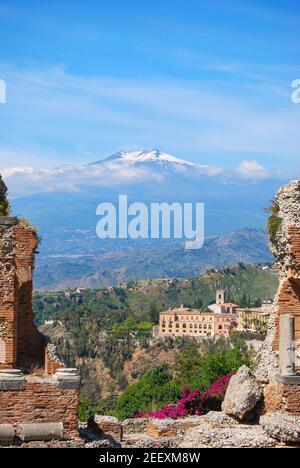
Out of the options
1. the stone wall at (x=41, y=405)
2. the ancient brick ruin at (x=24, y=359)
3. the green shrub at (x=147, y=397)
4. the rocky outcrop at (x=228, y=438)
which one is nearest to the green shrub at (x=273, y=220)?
the rocky outcrop at (x=228, y=438)

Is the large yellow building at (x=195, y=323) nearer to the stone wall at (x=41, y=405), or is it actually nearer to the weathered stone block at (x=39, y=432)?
the stone wall at (x=41, y=405)

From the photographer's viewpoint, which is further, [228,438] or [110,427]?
[110,427]

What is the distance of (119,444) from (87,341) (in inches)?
4178

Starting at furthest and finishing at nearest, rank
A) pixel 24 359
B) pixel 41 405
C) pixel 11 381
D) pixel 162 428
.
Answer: pixel 162 428
pixel 24 359
pixel 41 405
pixel 11 381

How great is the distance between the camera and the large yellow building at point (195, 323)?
155750 mm

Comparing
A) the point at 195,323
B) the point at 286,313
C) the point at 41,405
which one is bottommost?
the point at 195,323

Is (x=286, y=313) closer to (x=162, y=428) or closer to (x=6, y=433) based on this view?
(x=162, y=428)

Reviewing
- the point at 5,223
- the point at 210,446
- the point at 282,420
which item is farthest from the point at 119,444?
the point at 5,223

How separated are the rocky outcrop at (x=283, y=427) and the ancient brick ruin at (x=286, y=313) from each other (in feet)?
1.06

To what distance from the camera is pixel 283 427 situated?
18938 mm

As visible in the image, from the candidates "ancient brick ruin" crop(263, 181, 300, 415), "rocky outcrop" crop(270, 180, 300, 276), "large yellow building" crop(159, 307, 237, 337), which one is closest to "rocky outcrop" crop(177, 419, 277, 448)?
"ancient brick ruin" crop(263, 181, 300, 415)

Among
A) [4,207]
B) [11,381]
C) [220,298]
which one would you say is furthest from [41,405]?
[220,298]

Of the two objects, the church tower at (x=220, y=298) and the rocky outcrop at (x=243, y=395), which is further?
the church tower at (x=220, y=298)

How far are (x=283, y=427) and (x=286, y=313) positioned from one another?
2759mm
